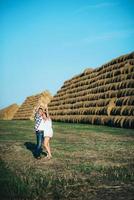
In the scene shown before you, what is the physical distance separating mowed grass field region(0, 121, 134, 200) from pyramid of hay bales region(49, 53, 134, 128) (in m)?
10.0

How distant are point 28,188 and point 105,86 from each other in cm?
2165

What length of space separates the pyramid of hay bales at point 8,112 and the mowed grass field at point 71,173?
161 feet

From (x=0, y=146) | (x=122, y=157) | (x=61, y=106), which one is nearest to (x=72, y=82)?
(x=61, y=106)

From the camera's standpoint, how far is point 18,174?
7.70 m

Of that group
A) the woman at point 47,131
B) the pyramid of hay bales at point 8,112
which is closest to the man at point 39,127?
the woman at point 47,131

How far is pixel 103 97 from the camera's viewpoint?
27.0 m

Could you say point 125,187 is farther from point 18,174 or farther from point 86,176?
point 18,174

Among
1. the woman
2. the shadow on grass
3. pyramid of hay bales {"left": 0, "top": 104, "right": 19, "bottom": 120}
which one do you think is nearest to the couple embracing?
the woman

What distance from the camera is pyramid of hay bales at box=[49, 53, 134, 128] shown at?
74.2 feet

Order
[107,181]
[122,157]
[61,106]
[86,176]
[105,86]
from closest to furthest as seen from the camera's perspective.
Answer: [107,181], [86,176], [122,157], [105,86], [61,106]

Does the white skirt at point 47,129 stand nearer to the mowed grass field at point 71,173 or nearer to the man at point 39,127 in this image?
the man at point 39,127

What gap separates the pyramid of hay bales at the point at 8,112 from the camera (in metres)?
60.5

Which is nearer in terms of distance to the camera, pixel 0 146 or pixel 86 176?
pixel 86 176

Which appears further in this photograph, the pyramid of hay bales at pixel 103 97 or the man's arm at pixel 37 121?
the pyramid of hay bales at pixel 103 97
